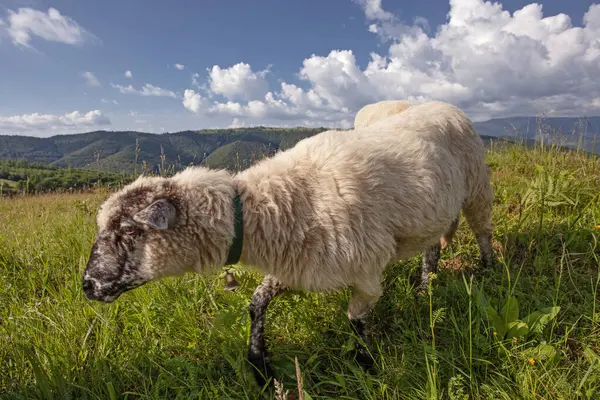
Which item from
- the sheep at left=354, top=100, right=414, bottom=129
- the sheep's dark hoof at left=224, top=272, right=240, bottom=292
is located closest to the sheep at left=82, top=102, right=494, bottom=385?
the sheep's dark hoof at left=224, top=272, right=240, bottom=292

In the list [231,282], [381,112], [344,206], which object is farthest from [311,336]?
[381,112]

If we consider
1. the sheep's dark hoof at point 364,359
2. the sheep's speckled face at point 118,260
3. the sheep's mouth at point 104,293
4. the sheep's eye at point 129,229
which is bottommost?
the sheep's dark hoof at point 364,359

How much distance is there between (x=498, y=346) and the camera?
270cm

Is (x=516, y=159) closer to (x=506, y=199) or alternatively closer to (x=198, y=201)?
(x=506, y=199)

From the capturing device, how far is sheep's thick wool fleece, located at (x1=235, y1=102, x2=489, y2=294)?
8.84 ft

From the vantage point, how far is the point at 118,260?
2633mm

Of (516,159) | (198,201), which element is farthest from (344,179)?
(516,159)

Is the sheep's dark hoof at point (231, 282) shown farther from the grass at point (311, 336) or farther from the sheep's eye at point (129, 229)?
the sheep's eye at point (129, 229)

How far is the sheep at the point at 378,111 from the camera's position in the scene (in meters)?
5.08

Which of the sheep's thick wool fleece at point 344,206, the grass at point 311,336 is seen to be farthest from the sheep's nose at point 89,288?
the sheep's thick wool fleece at point 344,206

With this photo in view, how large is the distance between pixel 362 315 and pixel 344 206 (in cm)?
109

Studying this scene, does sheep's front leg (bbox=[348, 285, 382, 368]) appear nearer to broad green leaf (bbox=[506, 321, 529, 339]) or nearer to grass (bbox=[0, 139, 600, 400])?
grass (bbox=[0, 139, 600, 400])

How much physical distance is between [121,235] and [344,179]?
1.83 meters

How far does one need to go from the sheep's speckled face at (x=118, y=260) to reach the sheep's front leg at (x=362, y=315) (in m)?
1.74
